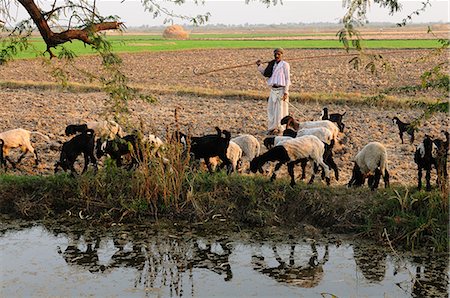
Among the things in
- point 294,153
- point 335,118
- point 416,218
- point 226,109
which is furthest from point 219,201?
point 226,109

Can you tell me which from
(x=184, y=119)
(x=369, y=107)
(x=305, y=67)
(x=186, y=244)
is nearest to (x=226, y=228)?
(x=186, y=244)

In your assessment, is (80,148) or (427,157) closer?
(427,157)

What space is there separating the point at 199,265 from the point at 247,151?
3527 millimetres

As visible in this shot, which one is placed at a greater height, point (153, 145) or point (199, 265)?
point (153, 145)

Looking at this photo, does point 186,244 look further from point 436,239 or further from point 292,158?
point 436,239

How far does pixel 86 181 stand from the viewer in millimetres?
9945

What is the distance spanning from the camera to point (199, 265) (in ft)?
26.7

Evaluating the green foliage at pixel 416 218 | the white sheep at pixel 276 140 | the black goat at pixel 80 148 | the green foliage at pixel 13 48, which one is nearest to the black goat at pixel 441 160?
the green foliage at pixel 416 218

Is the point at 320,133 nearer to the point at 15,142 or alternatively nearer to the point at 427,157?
the point at 427,157

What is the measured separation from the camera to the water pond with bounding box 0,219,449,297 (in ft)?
24.1

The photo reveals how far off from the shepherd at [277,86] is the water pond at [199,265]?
598 centimetres

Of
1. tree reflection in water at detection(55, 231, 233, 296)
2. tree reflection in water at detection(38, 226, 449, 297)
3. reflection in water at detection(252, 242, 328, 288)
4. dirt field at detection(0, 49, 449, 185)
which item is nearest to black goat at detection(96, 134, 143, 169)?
dirt field at detection(0, 49, 449, 185)

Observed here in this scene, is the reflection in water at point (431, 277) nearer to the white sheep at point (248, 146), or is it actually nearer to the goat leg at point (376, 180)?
the goat leg at point (376, 180)

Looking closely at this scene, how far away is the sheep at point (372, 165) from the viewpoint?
9.84m
